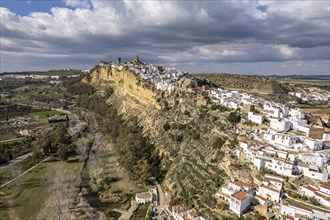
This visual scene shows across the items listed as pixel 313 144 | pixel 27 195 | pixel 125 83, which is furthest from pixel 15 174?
pixel 125 83

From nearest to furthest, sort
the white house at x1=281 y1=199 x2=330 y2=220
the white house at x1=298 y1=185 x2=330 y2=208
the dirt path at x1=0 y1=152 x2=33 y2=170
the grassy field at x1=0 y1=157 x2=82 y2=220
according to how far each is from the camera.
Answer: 1. the white house at x1=281 y1=199 x2=330 y2=220
2. the white house at x1=298 y1=185 x2=330 y2=208
3. the grassy field at x1=0 y1=157 x2=82 y2=220
4. the dirt path at x1=0 y1=152 x2=33 y2=170

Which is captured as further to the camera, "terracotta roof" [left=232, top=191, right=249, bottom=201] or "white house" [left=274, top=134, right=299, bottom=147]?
"white house" [left=274, top=134, right=299, bottom=147]

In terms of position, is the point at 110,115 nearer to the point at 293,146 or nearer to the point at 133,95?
the point at 133,95

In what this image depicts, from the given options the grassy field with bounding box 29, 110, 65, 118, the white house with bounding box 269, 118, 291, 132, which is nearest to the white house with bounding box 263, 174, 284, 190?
the white house with bounding box 269, 118, 291, 132

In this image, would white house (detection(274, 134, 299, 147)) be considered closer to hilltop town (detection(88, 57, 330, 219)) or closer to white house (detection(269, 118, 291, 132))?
hilltop town (detection(88, 57, 330, 219))

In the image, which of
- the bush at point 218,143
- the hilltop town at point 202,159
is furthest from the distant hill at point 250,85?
the bush at point 218,143

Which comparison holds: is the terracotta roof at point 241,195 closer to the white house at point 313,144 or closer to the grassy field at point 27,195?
the white house at point 313,144

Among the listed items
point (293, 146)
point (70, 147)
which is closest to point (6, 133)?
point (70, 147)
